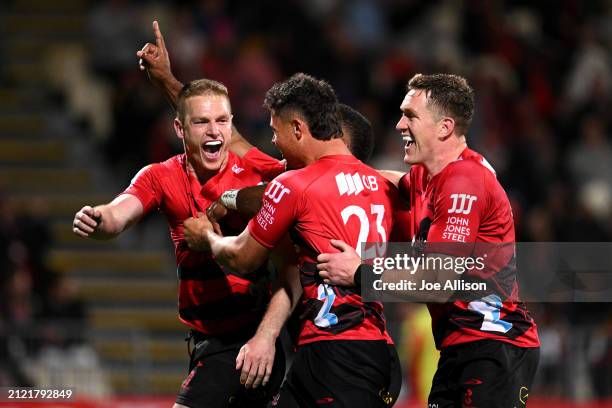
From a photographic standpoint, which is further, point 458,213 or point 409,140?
point 409,140

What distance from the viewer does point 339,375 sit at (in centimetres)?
574

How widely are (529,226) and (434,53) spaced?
2914 mm

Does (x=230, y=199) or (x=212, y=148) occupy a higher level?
(x=212, y=148)

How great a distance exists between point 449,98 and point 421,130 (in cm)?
22

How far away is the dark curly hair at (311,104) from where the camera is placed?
5.97m

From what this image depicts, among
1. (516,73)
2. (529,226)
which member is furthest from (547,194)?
(516,73)

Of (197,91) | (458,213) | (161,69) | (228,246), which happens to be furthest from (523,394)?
(161,69)

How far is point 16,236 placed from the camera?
13.1 m

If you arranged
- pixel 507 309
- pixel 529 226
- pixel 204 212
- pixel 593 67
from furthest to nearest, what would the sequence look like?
pixel 593 67, pixel 529 226, pixel 204 212, pixel 507 309

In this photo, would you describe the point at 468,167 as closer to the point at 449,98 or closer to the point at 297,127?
the point at 449,98

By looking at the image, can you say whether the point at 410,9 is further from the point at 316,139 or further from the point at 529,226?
the point at 316,139

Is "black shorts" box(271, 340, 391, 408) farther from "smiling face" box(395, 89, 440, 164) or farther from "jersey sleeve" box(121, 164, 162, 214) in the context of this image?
"jersey sleeve" box(121, 164, 162, 214)

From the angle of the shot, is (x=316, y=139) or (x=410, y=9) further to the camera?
(x=410, y=9)

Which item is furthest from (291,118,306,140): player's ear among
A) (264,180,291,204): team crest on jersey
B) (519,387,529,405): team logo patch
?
(519,387,529,405): team logo patch
